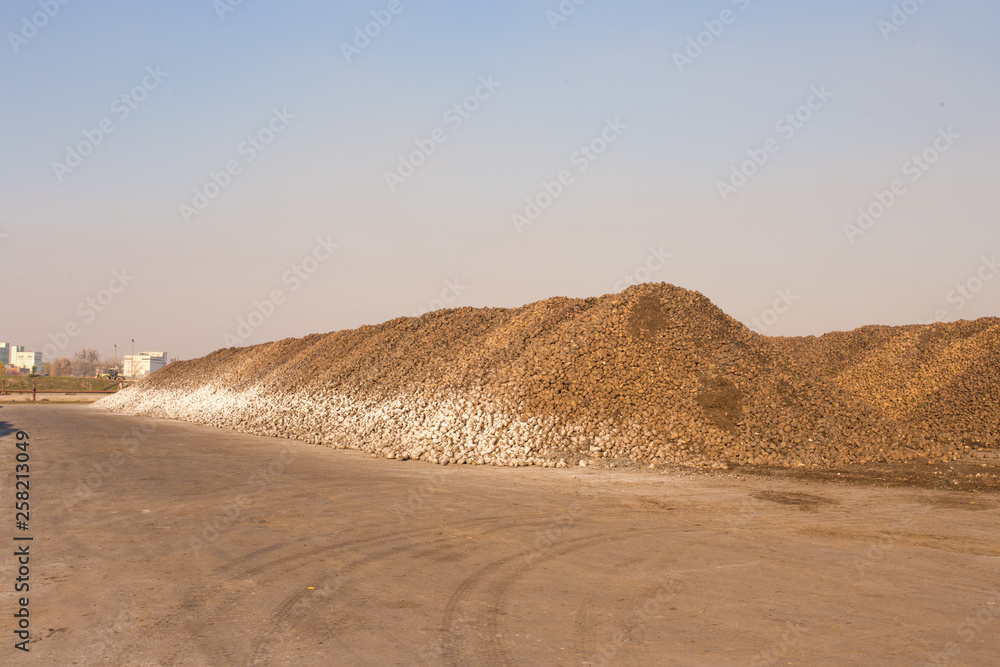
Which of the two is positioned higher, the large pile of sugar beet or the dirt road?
the large pile of sugar beet

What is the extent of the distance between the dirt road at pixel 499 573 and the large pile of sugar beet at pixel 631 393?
385cm

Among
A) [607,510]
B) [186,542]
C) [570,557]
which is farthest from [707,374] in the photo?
[186,542]

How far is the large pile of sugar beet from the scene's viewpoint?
63.0 ft

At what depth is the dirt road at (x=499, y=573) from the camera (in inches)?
236

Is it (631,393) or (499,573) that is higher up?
(631,393)

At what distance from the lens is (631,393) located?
20750 millimetres

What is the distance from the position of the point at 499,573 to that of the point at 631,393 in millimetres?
13179

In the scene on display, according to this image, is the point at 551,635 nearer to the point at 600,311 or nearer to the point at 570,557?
the point at 570,557

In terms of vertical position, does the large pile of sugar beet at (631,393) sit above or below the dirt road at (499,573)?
above

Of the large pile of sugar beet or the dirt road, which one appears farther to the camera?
the large pile of sugar beet

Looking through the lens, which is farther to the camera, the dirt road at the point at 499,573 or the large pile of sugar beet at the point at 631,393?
the large pile of sugar beet at the point at 631,393

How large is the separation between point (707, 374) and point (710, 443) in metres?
3.27

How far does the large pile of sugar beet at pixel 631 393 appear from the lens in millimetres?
19203

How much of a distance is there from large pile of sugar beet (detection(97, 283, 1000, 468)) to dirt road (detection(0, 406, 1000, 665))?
3.85 m
